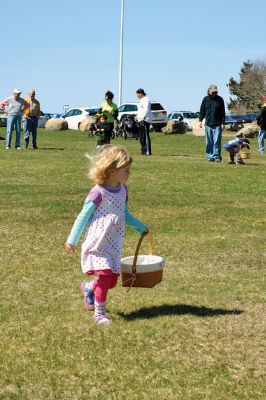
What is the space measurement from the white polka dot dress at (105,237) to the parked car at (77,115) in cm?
3831

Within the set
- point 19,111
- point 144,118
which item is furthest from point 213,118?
point 19,111

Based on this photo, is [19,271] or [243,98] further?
[243,98]

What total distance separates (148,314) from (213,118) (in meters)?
11.8

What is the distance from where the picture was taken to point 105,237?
4.94 meters

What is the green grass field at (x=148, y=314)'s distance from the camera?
392 centimetres

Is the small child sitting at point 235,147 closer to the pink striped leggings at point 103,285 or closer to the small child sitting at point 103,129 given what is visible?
the small child sitting at point 103,129

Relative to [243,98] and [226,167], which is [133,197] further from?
[243,98]

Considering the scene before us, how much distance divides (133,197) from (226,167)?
15.1 feet

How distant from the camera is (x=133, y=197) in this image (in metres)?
10.8

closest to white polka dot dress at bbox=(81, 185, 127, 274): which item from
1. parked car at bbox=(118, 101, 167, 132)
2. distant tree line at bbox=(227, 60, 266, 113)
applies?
parked car at bbox=(118, 101, 167, 132)

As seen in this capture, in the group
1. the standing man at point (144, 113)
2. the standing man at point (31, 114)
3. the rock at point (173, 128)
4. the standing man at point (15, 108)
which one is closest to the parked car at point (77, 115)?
the rock at point (173, 128)

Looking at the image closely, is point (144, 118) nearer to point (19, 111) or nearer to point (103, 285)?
point (19, 111)

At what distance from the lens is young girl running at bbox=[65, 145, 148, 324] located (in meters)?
4.90

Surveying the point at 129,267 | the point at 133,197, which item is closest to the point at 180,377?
the point at 129,267
